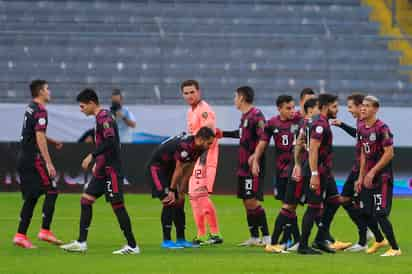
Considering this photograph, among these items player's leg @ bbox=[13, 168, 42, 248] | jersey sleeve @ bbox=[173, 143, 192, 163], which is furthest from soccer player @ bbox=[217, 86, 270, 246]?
player's leg @ bbox=[13, 168, 42, 248]

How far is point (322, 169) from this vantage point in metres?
13.9

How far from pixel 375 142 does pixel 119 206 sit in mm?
3223

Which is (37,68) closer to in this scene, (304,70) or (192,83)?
(304,70)

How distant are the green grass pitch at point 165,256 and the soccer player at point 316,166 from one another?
448 millimetres

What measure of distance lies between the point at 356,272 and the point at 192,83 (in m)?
4.32

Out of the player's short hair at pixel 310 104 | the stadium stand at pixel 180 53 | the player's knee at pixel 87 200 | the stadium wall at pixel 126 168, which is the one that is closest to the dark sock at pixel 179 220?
the player's knee at pixel 87 200

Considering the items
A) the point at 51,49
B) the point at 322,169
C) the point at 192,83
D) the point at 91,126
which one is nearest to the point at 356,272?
the point at 322,169

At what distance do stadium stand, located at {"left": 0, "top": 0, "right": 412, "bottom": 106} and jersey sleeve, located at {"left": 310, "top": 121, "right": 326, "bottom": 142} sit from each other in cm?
1411

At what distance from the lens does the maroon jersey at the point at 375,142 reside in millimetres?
13891

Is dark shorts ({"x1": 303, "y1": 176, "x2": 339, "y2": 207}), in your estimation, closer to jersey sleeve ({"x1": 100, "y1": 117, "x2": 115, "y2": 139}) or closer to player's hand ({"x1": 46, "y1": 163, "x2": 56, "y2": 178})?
jersey sleeve ({"x1": 100, "y1": 117, "x2": 115, "y2": 139})

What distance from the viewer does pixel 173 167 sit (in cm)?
1444

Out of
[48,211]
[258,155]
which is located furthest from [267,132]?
[48,211]

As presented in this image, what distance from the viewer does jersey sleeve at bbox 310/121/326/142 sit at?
13.6 metres

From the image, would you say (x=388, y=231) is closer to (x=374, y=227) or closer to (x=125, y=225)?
(x=374, y=227)
